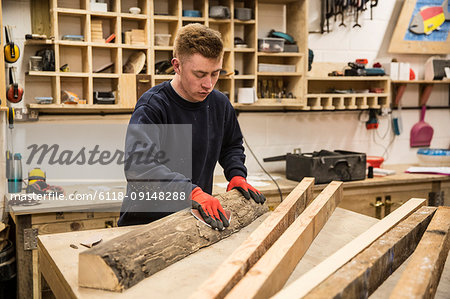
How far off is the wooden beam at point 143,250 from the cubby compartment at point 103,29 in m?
1.77

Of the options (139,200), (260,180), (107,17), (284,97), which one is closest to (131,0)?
(107,17)

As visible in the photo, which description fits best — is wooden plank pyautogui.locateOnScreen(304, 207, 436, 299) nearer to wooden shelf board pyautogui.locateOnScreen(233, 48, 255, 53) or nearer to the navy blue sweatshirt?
the navy blue sweatshirt

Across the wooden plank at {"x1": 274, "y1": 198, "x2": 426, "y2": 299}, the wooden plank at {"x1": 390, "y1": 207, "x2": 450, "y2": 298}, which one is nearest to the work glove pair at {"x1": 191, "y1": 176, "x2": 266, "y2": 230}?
the wooden plank at {"x1": 274, "y1": 198, "x2": 426, "y2": 299}

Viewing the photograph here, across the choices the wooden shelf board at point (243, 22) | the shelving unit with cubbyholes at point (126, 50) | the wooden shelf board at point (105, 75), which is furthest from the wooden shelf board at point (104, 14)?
the wooden shelf board at point (243, 22)

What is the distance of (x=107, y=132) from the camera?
332 cm

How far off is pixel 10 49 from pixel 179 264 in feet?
6.76

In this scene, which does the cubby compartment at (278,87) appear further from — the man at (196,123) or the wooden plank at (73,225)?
the wooden plank at (73,225)

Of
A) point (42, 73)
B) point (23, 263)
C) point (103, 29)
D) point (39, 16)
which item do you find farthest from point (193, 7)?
point (23, 263)

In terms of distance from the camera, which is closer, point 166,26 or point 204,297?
point 204,297

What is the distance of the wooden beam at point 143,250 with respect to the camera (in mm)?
1283

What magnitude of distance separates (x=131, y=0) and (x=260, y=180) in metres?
1.55

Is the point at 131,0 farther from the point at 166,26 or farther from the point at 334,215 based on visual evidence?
the point at 334,215

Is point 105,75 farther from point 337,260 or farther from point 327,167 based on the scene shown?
point 337,260

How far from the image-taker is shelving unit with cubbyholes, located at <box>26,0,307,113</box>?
9.91 ft
